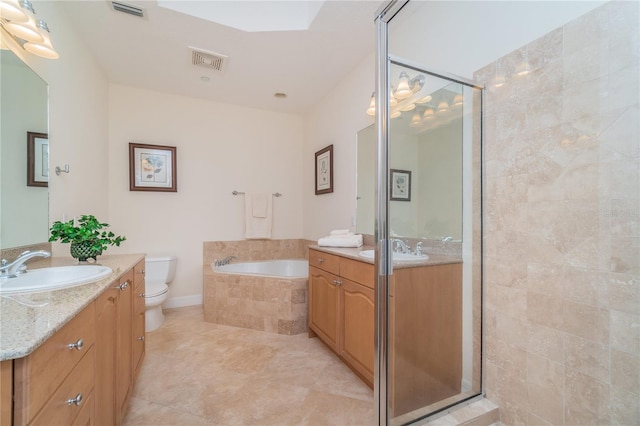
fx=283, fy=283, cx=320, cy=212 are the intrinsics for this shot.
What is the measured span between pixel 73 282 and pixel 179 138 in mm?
2693

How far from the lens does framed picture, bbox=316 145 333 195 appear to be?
3123 millimetres

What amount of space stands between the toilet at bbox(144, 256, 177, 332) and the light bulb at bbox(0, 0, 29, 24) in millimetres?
1975

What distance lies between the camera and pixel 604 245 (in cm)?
108

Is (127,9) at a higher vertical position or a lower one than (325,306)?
higher

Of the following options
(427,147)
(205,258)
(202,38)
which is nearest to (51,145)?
(202,38)

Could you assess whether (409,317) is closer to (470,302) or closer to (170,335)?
(470,302)

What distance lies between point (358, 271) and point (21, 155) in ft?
6.43

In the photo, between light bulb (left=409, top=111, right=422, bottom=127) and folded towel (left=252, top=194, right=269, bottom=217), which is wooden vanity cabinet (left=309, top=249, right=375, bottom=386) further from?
folded towel (left=252, top=194, right=269, bottom=217)

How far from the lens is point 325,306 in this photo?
2.22 m

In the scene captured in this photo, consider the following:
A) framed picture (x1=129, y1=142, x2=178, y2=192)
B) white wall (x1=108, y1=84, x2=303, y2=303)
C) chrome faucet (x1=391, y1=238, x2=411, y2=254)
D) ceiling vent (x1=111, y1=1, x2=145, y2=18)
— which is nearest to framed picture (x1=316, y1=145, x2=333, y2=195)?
white wall (x1=108, y1=84, x2=303, y2=303)

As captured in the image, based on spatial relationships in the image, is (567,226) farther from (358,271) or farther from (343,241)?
(343,241)

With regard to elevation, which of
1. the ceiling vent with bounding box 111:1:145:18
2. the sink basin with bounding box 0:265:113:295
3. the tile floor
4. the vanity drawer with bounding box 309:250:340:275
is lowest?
the tile floor

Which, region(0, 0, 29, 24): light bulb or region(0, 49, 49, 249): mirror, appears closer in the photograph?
region(0, 0, 29, 24): light bulb

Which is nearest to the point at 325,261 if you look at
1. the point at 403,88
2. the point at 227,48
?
the point at 403,88
